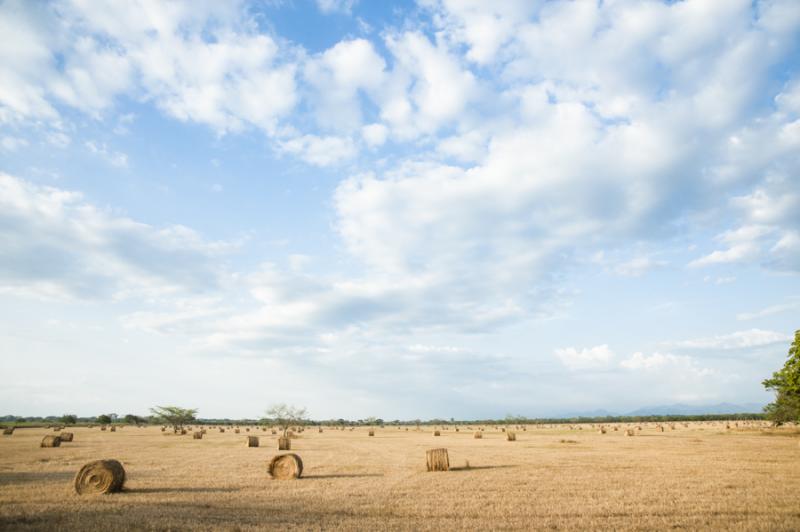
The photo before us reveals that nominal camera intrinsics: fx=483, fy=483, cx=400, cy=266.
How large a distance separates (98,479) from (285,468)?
6.58 m

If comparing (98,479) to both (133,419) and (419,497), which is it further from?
(133,419)

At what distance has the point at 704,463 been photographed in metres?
23.1

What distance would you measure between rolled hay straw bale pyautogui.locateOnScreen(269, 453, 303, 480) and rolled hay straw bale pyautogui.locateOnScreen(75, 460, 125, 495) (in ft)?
19.0

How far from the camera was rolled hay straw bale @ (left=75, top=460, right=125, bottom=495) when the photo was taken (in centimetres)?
1491

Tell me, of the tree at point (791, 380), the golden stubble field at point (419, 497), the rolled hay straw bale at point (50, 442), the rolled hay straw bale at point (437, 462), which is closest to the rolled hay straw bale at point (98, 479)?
the golden stubble field at point (419, 497)

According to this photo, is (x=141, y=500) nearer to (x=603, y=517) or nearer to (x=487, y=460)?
(x=603, y=517)

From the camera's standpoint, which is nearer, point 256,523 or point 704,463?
point 256,523

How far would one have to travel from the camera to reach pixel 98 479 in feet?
49.2

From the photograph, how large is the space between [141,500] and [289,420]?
72.5 metres

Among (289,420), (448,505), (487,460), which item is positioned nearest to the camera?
(448,505)

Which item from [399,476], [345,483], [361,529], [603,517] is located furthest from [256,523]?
[399,476]

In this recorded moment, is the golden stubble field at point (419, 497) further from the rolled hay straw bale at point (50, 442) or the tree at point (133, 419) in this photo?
the tree at point (133, 419)

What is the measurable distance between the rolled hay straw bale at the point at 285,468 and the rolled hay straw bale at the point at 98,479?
19.0 feet

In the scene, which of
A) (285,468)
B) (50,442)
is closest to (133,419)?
(50,442)
